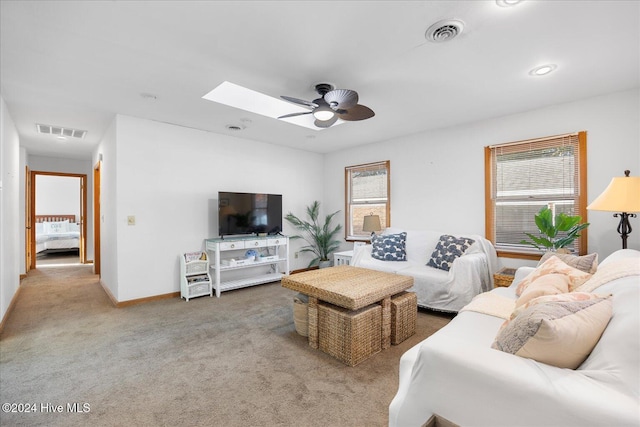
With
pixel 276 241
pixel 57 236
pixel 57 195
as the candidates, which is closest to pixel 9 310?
pixel 276 241

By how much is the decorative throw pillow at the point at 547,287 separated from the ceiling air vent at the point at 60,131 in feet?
18.4

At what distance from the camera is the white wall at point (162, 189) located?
361 cm

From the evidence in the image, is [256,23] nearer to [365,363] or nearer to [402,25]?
[402,25]

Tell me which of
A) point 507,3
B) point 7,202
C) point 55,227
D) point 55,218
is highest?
point 507,3

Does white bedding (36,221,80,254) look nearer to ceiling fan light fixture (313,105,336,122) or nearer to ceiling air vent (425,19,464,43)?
ceiling fan light fixture (313,105,336,122)

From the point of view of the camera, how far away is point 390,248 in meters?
4.00

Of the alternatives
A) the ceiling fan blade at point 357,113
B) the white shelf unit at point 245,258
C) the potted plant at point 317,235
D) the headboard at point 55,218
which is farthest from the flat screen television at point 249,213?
the headboard at point 55,218

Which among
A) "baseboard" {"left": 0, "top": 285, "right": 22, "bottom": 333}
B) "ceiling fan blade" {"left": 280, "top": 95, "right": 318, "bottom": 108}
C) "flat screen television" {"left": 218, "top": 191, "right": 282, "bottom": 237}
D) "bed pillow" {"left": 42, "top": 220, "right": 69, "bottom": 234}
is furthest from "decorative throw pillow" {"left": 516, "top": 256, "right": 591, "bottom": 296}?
"bed pillow" {"left": 42, "top": 220, "right": 69, "bottom": 234}

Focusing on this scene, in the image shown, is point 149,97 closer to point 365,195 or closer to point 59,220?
point 365,195

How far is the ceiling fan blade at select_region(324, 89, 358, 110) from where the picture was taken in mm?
2295

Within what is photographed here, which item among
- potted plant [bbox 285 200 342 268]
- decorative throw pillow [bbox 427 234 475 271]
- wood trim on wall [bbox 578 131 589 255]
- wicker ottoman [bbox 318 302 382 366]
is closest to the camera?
wicker ottoman [bbox 318 302 382 366]

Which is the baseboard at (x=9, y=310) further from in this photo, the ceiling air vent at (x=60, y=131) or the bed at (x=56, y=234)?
the bed at (x=56, y=234)

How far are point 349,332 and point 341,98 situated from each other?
72.6 inches

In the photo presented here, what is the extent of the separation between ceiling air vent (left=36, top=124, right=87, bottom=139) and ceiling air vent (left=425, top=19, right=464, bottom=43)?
482cm
